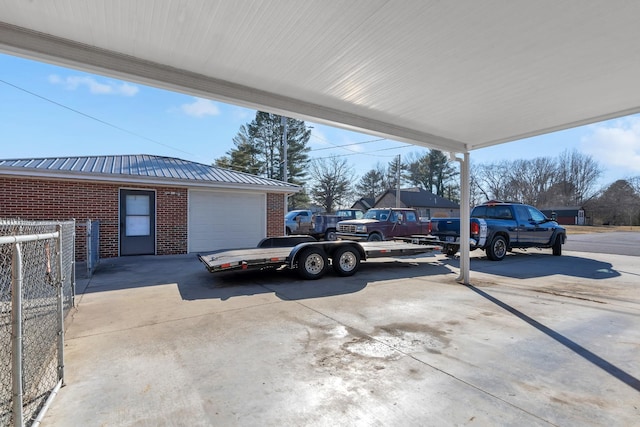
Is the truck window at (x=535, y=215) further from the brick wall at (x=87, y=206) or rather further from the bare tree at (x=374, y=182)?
the bare tree at (x=374, y=182)

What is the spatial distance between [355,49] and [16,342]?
3853mm

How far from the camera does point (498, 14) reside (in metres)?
3.14

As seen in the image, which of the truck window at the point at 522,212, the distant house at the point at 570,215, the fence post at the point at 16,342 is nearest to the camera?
the fence post at the point at 16,342

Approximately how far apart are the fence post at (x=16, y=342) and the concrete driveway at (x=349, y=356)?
1.96ft

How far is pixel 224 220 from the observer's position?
1301 centimetres

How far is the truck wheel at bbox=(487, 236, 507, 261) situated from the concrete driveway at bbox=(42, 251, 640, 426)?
4069 millimetres

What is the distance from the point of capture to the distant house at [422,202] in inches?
1696

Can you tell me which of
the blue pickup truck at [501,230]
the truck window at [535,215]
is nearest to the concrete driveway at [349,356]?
the blue pickup truck at [501,230]

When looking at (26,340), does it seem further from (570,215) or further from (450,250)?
(570,215)

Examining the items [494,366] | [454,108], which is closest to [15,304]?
[494,366]

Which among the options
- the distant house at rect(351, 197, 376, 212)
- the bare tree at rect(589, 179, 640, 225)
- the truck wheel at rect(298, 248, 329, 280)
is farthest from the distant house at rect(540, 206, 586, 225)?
the truck wheel at rect(298, 248, 329, 280)

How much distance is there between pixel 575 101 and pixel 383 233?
9.61 meters

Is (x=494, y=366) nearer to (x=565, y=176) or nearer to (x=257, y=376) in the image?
(x=257, y=376)

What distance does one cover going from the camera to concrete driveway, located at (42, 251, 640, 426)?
2646mm
